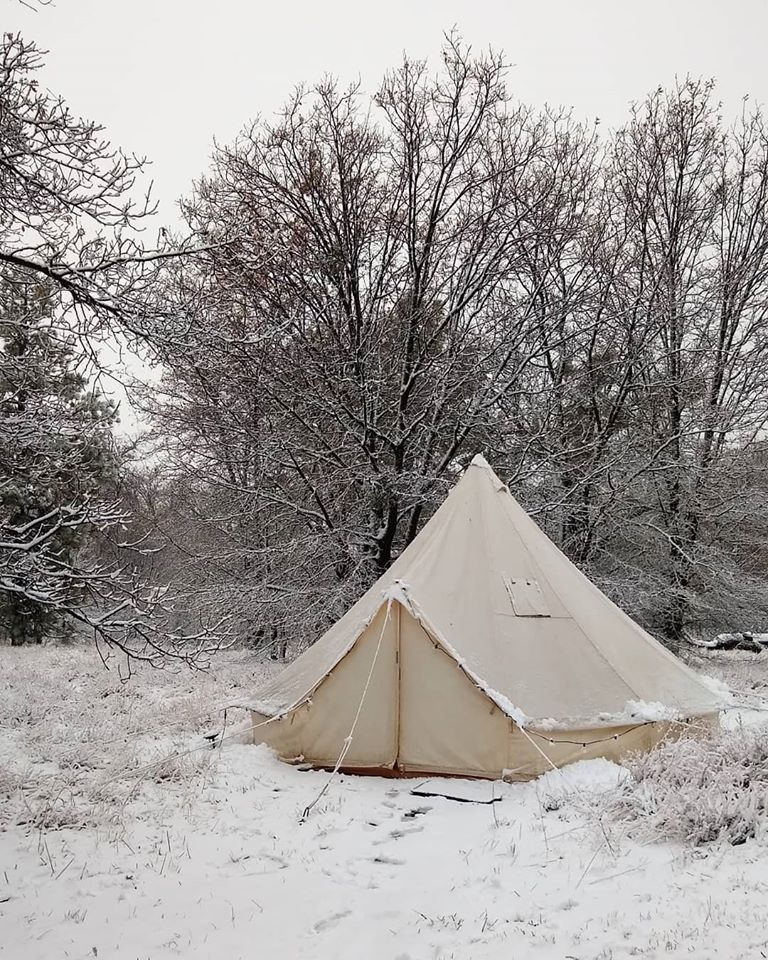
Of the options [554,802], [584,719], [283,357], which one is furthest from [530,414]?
[554,802]

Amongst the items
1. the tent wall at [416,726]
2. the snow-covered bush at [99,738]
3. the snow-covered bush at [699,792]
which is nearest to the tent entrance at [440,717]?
the tent wall at [416,726]

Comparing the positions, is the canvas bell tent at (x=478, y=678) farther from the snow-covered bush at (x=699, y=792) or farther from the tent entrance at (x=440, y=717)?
the snow-covered bush at (x=699, y=792)

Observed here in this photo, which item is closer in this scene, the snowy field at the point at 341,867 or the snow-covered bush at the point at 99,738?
the snowy field at the point at 341,867

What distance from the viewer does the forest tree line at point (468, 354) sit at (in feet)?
37.3

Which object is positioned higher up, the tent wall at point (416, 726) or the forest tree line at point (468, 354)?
the forest tree line at point (468, 354)

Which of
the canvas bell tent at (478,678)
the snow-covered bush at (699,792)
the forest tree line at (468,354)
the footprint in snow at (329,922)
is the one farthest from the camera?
the forest tree line at (468,354)

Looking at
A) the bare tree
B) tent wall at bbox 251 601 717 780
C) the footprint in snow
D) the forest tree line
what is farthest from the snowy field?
the forest tree line

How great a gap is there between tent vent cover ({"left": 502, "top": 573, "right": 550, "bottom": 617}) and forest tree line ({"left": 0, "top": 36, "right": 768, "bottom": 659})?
3.72 meters

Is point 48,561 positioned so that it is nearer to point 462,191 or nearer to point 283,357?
point 283,357

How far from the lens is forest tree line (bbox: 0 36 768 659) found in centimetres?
1138

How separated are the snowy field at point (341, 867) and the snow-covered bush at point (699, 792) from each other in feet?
0.09

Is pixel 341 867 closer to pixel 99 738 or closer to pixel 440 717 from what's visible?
pixel 440 717

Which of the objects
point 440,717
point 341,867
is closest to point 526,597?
point 440,717

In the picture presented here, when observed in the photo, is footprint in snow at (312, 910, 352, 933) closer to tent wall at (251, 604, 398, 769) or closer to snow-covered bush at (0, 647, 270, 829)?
snow-covered bush at (0, 647, 270, 829)
